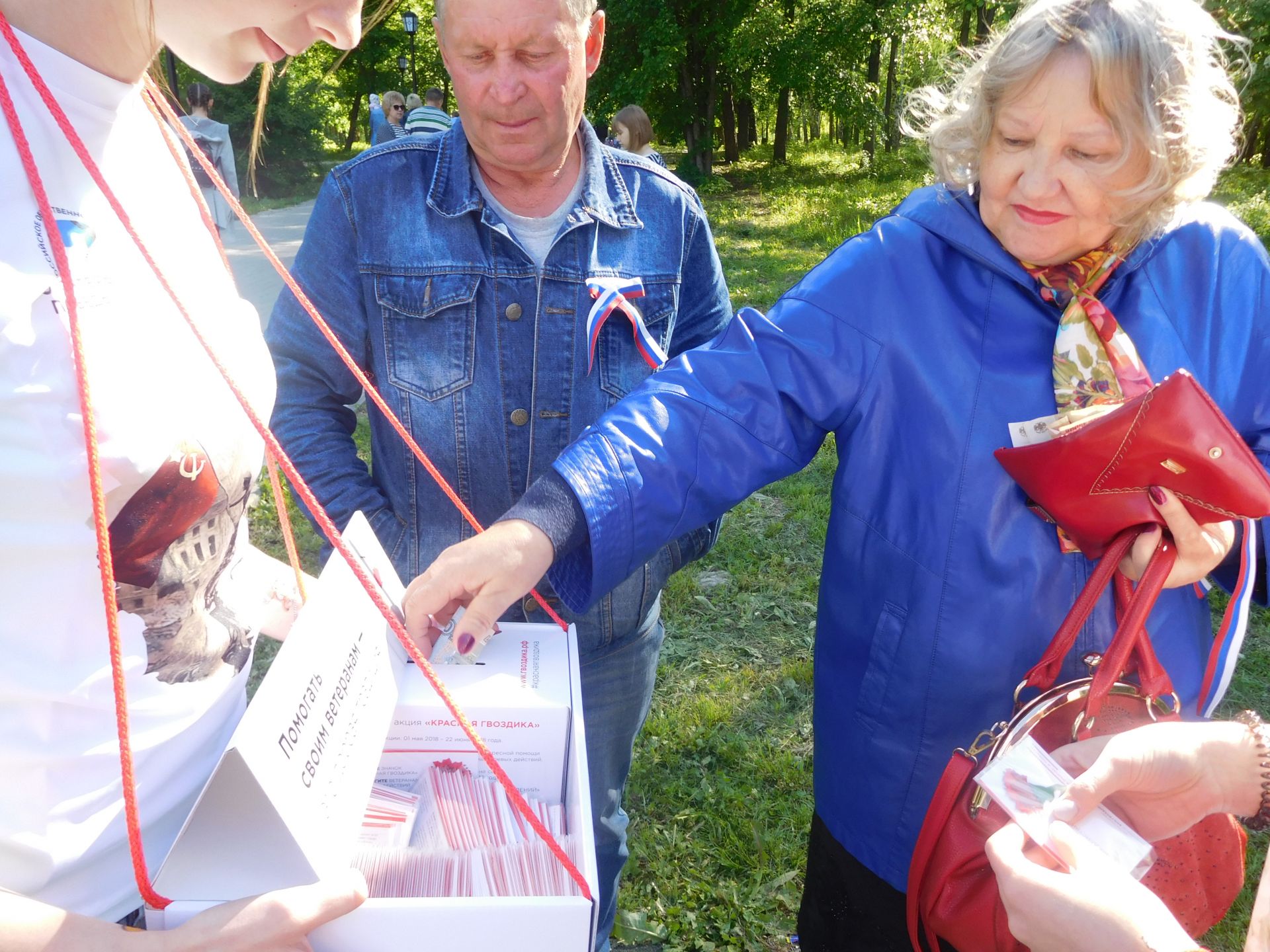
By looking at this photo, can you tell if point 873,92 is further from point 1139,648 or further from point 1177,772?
point 1177,772

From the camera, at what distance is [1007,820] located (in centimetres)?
127

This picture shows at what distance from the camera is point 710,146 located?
19.2 m

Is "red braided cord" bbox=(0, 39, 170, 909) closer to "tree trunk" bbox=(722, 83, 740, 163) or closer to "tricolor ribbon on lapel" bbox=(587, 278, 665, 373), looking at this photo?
"tricolor ribbon on lapel" bbox=(587, 278, 665, 373)

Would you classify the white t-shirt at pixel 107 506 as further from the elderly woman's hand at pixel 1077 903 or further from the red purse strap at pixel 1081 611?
the red purse strap at pixel 1081 611

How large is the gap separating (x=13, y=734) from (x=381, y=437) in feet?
3.26

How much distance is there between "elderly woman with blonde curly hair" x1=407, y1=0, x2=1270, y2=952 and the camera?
1384 mm

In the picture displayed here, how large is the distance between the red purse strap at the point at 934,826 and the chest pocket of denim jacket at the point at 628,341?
2.92 ft

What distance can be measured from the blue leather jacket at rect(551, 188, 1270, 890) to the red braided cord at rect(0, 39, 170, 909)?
68 centimetres

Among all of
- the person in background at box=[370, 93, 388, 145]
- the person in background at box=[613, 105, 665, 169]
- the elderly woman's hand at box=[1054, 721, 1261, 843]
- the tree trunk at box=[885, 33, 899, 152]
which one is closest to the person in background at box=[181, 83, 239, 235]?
the person in background at box=[370, 93, 388, 145]

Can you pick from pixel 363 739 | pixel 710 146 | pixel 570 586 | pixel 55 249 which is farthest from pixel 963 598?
pixel 710 146

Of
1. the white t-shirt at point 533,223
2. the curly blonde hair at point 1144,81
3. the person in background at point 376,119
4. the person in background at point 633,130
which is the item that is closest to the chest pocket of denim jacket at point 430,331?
the white t-shirt at point 533,223

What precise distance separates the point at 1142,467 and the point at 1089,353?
204 mm

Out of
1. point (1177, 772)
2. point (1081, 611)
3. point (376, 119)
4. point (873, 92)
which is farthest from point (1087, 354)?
point (873, 92)

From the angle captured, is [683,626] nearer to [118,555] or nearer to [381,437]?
[381,437]
